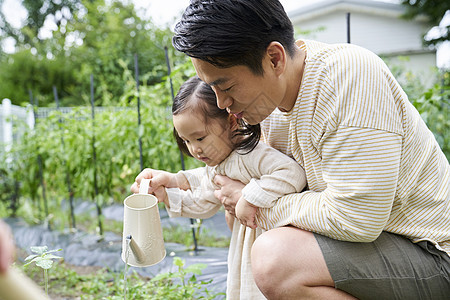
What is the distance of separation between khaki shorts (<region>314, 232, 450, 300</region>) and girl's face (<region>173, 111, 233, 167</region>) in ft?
1.66

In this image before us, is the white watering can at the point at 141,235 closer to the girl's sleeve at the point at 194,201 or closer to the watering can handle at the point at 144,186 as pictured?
the watering can handle at the point at 144,186

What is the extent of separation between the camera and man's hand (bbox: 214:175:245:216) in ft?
4.44

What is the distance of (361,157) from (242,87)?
0.35m

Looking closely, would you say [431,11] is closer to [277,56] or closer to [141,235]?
[277,56]

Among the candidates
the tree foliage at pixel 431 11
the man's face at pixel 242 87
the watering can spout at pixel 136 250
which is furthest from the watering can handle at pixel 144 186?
the tree foliage at pixel 431 11

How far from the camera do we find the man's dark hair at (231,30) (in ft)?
3.31


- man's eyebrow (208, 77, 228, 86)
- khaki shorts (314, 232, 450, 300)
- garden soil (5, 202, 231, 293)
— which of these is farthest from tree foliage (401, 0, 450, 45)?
man's eyebrow (208, 77, 228, 86)

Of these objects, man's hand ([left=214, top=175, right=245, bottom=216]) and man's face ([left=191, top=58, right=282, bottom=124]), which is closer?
man's face ([left=191, top=58, right=282, bottom=124])

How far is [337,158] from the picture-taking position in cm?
102

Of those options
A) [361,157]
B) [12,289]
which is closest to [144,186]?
[361,157]

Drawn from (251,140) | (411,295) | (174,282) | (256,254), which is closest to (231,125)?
(251,140)

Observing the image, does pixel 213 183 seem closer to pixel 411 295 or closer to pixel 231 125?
pixel 231 125

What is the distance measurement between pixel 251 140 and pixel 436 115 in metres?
2.37

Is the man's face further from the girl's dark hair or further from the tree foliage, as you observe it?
the tree foliage
